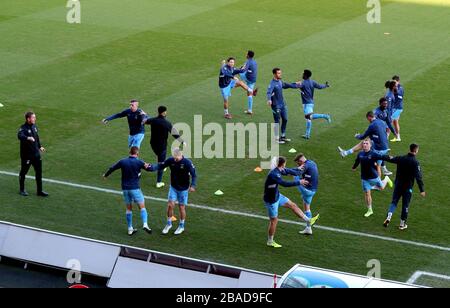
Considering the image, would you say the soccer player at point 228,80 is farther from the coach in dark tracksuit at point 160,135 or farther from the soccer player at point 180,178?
the soccer player at point 180,178

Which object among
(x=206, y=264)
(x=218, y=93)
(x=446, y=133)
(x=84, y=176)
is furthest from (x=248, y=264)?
(x=218, y=93)

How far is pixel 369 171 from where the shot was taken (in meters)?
20.7

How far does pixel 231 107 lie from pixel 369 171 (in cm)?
860

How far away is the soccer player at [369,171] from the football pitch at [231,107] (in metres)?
0.53

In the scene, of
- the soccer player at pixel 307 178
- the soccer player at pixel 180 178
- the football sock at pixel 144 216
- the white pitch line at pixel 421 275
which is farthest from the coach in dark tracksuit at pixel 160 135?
the white pitch line at pixel 421 275

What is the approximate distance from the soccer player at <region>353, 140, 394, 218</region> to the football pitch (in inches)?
20.7

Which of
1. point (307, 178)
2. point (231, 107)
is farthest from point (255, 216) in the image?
point (231, 107)

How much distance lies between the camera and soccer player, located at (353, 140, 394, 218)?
67.4 feet

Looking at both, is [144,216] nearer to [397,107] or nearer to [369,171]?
[369,171]

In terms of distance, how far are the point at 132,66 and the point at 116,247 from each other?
1535cm

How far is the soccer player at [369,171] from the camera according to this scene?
20534 mm

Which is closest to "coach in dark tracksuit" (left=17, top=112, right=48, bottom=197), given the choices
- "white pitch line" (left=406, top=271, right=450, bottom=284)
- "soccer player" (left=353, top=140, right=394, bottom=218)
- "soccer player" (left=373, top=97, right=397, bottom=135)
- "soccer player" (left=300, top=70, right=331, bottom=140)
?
"soccer player" (left=353, top=140, right=394, bottom=218)

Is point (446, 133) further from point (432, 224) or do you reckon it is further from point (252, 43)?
point (252, 43)

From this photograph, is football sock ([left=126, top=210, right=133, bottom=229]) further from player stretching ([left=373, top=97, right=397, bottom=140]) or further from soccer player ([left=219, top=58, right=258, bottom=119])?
soccer player ([left=219, top=58, right=258, bottom=119])
